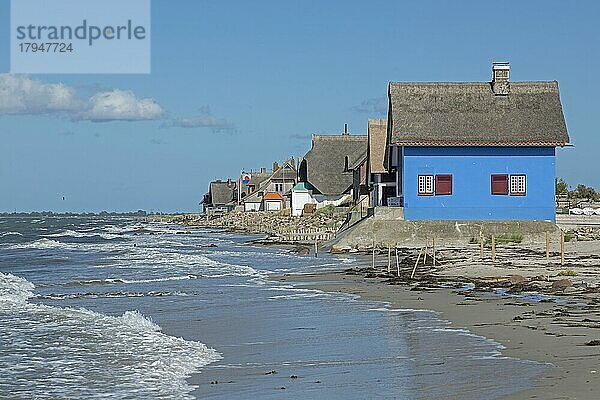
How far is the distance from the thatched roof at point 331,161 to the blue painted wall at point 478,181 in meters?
35.7

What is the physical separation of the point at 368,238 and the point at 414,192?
2957 mm

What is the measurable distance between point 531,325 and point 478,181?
2559 centimetres

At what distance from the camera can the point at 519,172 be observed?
4019 cm

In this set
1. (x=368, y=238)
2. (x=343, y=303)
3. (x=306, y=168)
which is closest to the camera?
(x=343, y=303)

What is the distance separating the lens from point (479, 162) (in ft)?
132

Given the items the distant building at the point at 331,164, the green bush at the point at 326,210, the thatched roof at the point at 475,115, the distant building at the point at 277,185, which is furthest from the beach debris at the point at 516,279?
the distant building at the point at 277,185

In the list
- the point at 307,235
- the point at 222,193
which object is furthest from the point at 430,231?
the point at 222,193

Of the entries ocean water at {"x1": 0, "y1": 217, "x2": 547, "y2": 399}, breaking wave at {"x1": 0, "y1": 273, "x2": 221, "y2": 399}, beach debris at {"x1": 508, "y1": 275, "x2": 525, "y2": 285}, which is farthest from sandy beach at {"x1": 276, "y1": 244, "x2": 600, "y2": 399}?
breaking wave at {"x1": 0, "y1": 273, "x2": 221, "y2": 399}

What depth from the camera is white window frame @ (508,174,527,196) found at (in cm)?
4003

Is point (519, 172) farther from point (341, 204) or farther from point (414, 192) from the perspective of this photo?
point (341, 204)

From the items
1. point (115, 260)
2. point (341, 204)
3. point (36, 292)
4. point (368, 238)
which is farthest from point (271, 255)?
point (341, 204)

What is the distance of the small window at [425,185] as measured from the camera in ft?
131

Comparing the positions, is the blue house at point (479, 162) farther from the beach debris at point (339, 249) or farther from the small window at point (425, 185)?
the beach debris at point (339, 249)

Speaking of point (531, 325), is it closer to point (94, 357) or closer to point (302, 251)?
point (94, 357)
